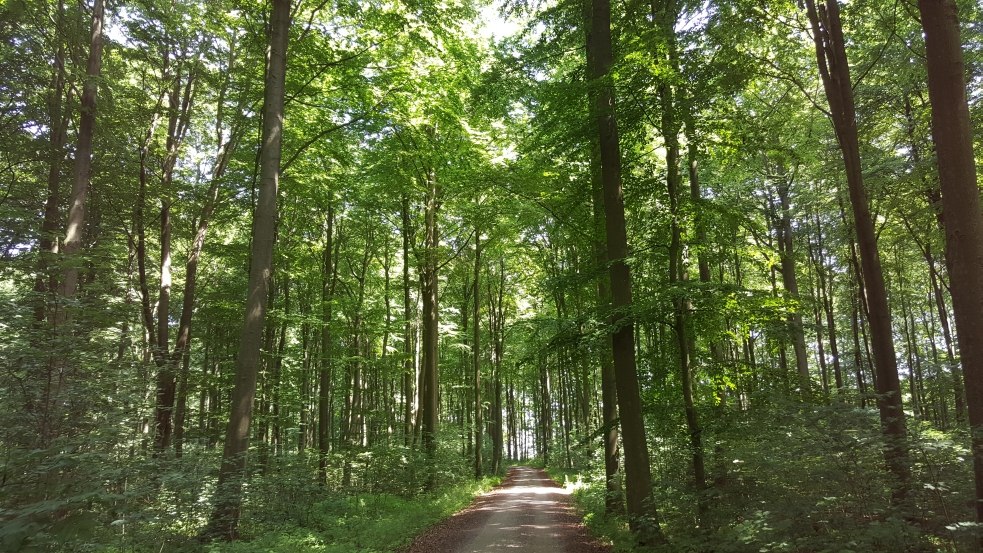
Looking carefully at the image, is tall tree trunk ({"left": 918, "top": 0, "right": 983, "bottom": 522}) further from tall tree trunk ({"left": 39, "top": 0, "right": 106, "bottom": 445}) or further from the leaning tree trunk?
tall tree trunk ({"left": 39, "top": 0, "right": 106, "bottom": 445})

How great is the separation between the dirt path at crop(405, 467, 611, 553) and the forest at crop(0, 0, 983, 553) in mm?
792

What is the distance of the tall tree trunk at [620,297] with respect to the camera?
8023mm

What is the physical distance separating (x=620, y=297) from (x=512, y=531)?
6127 millimetres

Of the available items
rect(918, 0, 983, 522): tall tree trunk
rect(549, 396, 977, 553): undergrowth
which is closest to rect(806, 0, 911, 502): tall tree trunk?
rect(549, 396, 977, 553): undergrowth

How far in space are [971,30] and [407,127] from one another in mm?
14784

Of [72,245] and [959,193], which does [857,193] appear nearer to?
[959,193]

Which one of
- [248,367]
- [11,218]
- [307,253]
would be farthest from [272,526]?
[307,253]

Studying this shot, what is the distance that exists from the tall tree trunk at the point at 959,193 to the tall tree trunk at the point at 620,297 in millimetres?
3958

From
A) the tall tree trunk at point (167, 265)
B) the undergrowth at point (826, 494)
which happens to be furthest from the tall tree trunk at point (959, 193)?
the tall tree trunk at point (167, 265)

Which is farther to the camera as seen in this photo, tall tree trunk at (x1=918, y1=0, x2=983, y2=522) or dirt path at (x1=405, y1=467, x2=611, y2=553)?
dirt path at (x1=405, y1=467, x2=611, y2=553)

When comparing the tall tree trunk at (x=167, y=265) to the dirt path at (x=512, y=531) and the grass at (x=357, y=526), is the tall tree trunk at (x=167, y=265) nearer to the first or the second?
the grass at (x=357, y=526)

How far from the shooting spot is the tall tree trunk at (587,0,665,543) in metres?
8.02

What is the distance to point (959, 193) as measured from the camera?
195 inches

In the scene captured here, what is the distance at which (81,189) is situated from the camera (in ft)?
36.6
